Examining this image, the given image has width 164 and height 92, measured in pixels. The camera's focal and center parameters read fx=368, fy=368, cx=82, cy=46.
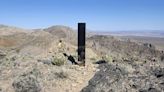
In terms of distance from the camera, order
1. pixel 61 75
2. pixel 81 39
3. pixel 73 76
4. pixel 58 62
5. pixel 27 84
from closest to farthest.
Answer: pixel 27 84 → pixel 61 75 → pixel 73 76 → pixel 58 62 → pixel 81 39

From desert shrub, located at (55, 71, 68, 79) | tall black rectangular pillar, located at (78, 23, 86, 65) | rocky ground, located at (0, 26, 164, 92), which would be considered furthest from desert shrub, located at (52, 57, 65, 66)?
desert shrub, located at (55, 71, 68, 79)

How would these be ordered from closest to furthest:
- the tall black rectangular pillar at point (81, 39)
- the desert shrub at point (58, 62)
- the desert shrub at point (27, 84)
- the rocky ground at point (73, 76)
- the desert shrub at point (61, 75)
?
→ the rocky ground at point (73, 76) → the desert shrub at point (27, 84) → the desert shrub at point (61, 75) → the desert shrub at point (58, 62) → the tall black rectangular pillar at point (81, 39)

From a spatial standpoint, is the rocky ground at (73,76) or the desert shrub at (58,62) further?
the desert shrub at (58,62)

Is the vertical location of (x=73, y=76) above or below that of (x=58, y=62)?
below

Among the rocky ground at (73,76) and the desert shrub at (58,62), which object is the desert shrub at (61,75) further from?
the desert shrub at (58,62)

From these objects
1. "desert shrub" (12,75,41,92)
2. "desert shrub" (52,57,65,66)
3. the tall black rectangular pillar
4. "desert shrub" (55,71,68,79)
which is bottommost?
"desert shrub" (12,75,41,92)

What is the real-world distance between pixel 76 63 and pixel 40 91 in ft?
12.0

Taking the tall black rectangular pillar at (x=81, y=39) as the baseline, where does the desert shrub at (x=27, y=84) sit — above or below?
below

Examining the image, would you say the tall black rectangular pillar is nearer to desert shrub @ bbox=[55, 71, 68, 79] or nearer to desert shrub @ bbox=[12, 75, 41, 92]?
desert shrub @ bbox=[55, 71, 68, 79]

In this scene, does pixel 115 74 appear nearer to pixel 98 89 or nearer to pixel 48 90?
pixel 98 89

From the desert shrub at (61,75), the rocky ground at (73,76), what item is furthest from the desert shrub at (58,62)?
the desert shrub at (61,75)

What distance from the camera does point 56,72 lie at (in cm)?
1593

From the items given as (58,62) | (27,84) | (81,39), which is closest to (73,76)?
(58,62)

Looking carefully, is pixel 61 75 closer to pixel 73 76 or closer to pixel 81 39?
pixel 73 76
